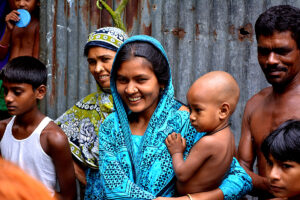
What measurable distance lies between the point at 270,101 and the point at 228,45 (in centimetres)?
136

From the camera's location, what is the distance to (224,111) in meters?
2.33

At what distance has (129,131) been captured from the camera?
246 cm

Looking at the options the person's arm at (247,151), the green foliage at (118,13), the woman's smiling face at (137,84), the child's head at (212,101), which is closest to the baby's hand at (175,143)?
the child's head at (212,101)

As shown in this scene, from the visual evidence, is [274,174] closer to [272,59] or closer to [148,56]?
[272,59]

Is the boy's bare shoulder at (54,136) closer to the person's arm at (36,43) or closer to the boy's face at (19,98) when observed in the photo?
the boy's face at (19,98)

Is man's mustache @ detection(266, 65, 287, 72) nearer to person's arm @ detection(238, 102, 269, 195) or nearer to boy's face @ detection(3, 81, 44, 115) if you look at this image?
person's arm @ detection(238, 102, 269, 195)

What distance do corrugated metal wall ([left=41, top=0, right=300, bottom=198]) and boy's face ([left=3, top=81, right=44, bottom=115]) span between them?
1208 mm

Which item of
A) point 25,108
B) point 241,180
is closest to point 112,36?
point 25,108

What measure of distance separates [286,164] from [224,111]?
0.46 meters

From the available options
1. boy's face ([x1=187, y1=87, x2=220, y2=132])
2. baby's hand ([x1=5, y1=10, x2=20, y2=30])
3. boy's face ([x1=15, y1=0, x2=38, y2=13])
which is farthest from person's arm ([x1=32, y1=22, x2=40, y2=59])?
boy's face ([x1=187, y1=87, x2=220, y2=132])

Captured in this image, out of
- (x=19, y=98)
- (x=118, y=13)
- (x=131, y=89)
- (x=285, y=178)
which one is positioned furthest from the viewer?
→ (x=118, y=13)

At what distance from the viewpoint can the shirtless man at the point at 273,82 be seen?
2541 millimetres

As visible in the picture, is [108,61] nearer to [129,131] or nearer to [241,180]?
[129,131]

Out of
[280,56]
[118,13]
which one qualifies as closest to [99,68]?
[118,13]
